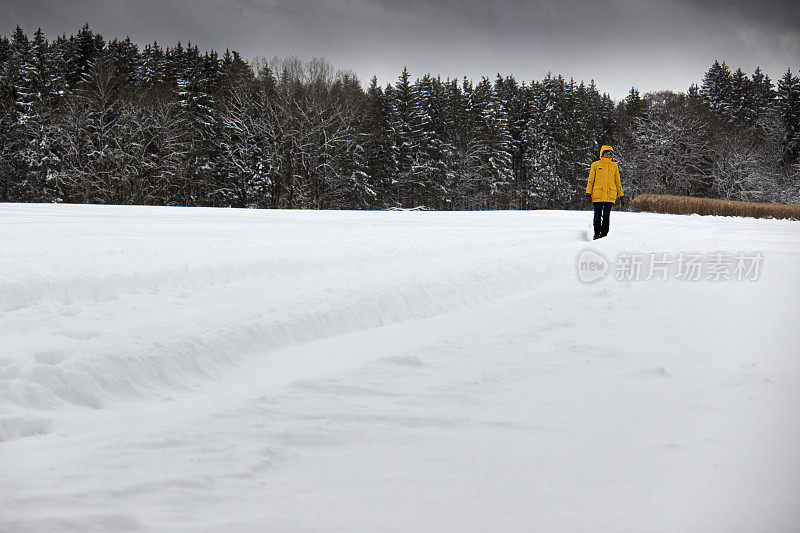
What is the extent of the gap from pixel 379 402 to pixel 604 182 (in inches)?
423

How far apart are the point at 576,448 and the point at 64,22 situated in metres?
64.9

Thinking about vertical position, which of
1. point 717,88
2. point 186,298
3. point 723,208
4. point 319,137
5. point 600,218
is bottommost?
point 186,298

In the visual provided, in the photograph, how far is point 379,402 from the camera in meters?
3.42

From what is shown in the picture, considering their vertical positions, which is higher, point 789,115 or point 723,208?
point 789,115

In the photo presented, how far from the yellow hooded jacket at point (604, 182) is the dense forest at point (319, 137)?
32937 millimetres

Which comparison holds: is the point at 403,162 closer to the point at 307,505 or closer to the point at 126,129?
the point at 126,129

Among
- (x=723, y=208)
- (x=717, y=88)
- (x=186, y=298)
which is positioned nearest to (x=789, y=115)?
(x=717, y=88)

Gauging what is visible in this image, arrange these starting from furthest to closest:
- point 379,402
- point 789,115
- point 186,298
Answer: point 789,115
point 186,298
point 379,402

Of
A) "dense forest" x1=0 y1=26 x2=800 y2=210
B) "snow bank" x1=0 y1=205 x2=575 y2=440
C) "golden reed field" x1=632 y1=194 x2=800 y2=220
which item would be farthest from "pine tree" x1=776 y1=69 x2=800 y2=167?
"snow bank" x1=0 y1=205 x2=575 y2=440

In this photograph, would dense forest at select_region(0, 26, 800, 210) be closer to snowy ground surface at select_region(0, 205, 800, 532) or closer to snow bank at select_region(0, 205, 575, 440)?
snow bank at select_region(0, 205, 575, 440)

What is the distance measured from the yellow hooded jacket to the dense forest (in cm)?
3294

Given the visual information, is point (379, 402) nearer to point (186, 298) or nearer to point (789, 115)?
point (186, 298)

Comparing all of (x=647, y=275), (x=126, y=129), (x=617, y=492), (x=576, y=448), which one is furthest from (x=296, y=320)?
(x=126, y=129)

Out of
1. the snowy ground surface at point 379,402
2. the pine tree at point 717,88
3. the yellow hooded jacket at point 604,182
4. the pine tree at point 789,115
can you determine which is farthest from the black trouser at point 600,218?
the pine tree at point 717,88
